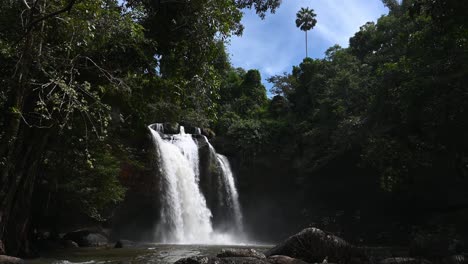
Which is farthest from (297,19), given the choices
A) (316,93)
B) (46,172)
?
(46,172)

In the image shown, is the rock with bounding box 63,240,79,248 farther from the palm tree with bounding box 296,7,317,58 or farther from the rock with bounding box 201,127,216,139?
the palm tree with bounding box 296,7,317,58

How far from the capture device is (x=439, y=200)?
75.0ft

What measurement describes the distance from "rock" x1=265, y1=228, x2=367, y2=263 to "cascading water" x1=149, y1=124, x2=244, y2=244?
13.2m

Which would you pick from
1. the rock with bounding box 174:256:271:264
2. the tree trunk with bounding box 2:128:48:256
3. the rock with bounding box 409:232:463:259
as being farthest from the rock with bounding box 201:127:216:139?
the rock with bounding box 174:256:271:264

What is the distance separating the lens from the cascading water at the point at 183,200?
75.7ft

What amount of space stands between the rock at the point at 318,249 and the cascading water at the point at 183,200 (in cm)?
1321

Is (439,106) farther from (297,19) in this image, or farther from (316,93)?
(297,19)

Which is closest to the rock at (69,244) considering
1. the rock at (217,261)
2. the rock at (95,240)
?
the rock at (95,240)

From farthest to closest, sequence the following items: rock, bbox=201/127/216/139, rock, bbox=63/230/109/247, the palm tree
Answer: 1. the palm tree
2. rock, bbox=201/127/216/139
3. rock, bbox=63/230/109/247

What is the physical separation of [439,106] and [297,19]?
38.3 m

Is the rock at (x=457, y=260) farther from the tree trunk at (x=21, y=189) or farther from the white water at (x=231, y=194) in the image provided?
the white water at (x=231, y=194)

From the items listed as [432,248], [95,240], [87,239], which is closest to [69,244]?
[87,239]

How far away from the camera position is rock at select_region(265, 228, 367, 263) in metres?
9.48

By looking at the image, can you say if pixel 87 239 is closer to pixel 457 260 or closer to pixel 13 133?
pixel 13 133
